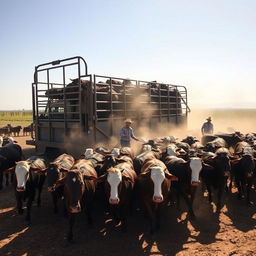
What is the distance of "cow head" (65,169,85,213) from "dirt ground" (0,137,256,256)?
0.71 metres

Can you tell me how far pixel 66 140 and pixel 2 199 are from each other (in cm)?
278

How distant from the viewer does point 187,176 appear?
629cm

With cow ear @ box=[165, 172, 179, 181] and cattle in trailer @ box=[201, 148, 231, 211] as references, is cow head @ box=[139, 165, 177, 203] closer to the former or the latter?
cow ear @ box=[165, 172, 179, 181]

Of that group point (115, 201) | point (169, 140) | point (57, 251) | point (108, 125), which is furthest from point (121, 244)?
point (169, 140)

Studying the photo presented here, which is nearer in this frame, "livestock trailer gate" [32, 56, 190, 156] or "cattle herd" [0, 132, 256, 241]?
"cattle herd" [0, 132, 256, 241]

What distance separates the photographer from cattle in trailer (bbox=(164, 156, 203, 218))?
5.98 metres

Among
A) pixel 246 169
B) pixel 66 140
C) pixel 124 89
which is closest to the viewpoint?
pixel 246 169

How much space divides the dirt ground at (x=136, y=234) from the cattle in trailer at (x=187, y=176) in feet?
1.42

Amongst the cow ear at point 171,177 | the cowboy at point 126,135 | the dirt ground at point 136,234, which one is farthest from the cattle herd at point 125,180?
the cowboy at point 126,135

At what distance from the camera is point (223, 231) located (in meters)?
5.39

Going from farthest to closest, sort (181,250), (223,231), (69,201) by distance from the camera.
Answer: (223,231) < (69,201) < (181,250)

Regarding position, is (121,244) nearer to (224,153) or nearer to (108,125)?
(224,153)

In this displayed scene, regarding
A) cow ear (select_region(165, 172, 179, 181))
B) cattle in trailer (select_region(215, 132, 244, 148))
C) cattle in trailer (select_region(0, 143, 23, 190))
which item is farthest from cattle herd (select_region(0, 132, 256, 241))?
cattle in trailer (select_region(215, 132, 244, 148))

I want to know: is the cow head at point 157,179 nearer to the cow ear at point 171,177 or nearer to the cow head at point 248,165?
the cow ear at point 171,177
